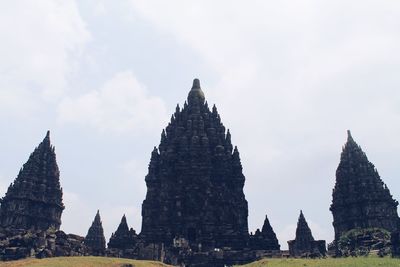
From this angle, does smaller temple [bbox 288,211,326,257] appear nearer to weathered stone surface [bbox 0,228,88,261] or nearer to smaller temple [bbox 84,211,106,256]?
weathered stone surface [bbox 0,228,88,261]

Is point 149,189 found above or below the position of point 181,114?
below

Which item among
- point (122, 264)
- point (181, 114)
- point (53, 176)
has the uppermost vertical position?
point (181, 114)

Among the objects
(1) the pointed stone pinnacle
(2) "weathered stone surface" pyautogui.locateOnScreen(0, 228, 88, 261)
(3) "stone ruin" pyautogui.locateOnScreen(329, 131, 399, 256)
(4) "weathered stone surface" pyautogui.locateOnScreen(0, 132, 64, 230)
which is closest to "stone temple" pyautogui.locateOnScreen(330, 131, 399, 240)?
(3) "stone ruin" pyautogui.locateOnScreen(329, 131, 399, 256)

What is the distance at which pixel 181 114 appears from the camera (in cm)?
7356

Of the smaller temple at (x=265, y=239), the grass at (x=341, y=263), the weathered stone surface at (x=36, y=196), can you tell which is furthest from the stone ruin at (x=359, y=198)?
the weathered stone surface at (x=36, y=196)

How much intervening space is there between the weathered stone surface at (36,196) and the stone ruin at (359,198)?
45.7 m

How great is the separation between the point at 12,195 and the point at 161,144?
2407 centimetres

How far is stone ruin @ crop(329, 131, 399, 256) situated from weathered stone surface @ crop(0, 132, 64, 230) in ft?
150

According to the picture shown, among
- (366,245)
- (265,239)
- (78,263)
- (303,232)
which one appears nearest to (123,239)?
(265,239)

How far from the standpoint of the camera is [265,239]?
61562 millimetres

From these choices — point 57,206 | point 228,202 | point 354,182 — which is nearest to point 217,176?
point 228,202

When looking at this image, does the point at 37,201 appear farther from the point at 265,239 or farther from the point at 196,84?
the point at 265,239

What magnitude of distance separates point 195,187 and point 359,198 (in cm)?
2545

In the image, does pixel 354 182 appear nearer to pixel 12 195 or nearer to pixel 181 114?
pixel 181 114
